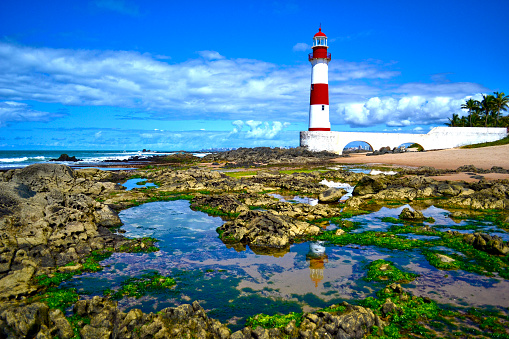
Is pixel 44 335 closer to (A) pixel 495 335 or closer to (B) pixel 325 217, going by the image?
(A) pixel 495 335

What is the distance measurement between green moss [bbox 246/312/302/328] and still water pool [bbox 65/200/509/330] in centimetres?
26

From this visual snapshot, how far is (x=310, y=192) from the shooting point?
2275cm

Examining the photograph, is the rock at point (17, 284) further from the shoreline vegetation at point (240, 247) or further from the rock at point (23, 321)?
the rock at point (23, 321)

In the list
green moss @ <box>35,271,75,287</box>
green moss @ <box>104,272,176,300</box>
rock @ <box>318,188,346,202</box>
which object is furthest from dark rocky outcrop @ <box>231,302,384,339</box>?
rock @ <box>318,188,346,202</box>

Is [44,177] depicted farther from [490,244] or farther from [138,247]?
[490,244]

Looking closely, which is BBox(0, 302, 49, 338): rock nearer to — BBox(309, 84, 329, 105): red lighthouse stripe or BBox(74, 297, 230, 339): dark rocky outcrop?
BBox(74, 297, 230, 339): dark rocky outcrop

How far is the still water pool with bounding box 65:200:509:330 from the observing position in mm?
7480

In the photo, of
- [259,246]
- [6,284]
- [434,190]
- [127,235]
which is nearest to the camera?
[6,284]

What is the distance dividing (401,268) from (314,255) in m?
2.66

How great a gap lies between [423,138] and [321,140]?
18.8m

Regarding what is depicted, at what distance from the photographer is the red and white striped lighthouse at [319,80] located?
51344mm

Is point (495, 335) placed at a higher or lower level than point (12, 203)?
lower

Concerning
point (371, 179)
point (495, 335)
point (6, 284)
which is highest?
point (371, 179)

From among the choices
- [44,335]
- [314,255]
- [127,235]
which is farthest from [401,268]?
[127,235]
